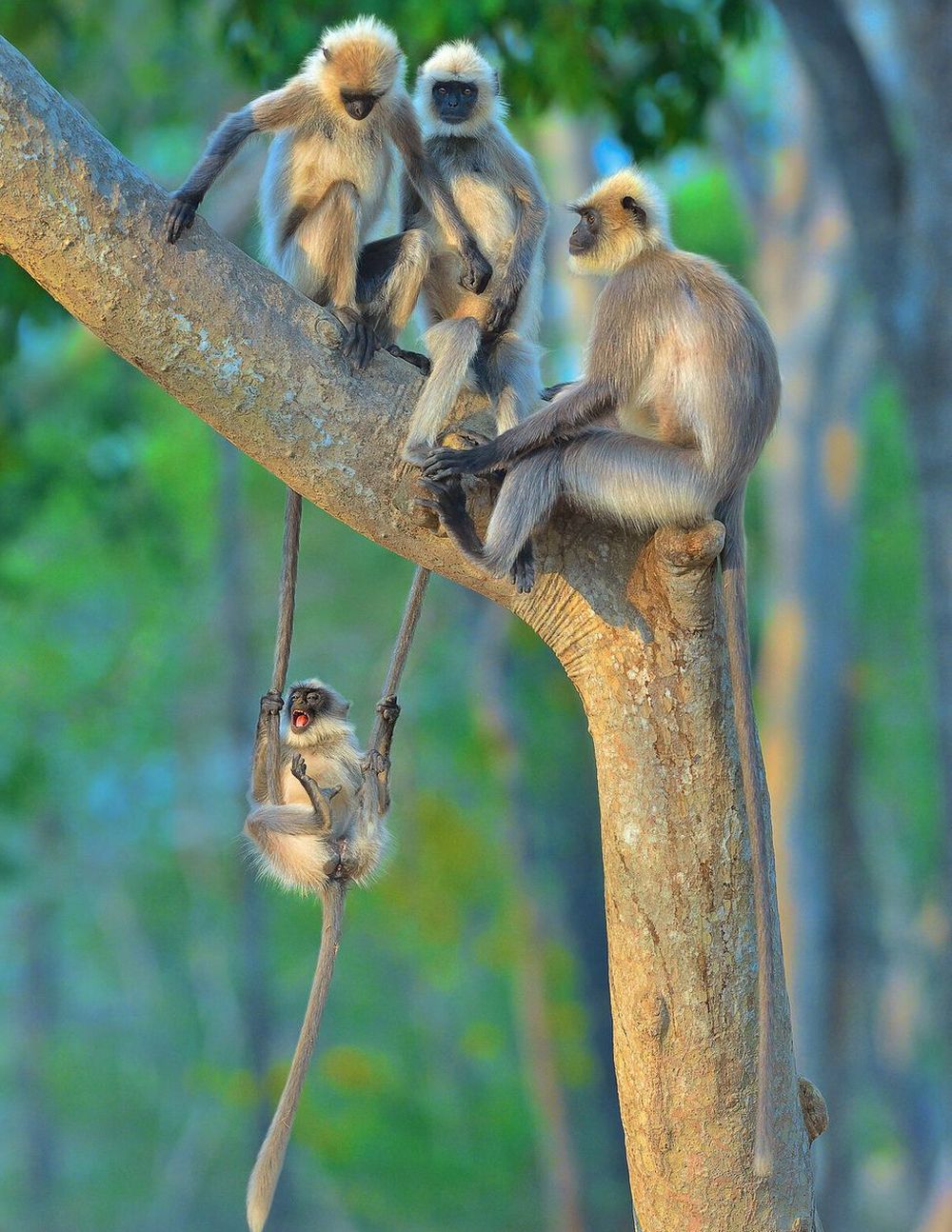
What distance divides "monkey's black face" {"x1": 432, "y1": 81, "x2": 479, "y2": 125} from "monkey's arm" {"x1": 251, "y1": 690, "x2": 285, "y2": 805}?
4.71 ft

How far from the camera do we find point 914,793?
22.1 m

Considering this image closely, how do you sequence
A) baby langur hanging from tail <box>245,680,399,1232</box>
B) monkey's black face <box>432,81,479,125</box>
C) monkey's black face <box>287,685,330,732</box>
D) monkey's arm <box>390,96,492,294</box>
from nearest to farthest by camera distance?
baby langur hanging from tail <box>245,680,399,1232</box> → monkey's arm <box>390,96,492,294</box> → monkey's black face <box>432,81,479,125</box> → monkey's black face <box>287,685,330,732</box>

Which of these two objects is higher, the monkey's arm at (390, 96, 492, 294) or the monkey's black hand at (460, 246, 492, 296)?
the monkey's arm at (390, 96, 492, 294)

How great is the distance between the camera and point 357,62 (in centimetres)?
351

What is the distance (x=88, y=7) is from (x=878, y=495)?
38.1 feet

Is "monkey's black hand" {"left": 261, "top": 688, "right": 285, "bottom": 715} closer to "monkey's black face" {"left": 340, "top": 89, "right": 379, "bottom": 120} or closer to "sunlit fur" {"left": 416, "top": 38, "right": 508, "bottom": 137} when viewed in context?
"monkey's black face" {"left": 340, "top": 89, "right": 379, "bottom": 120}

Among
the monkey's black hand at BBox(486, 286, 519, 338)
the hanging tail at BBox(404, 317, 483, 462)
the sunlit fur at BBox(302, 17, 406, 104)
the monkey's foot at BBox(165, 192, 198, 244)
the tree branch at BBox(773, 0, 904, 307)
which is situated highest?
the tree branch at BBox(773, 0, 904, 307)

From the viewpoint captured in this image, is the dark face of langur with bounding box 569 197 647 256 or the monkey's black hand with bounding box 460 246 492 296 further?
the monkey's black hand with bounding box 460 246 492 296

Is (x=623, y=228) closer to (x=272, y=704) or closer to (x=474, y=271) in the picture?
(x=474, y=271)

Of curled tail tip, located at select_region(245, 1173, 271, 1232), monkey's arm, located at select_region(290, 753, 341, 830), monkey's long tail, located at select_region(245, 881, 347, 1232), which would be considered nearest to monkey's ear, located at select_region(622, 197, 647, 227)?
monkey's arm, located at select_region(290, 753, 341, 830)

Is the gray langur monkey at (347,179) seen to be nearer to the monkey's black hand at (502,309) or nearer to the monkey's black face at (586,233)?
the monkey's black hand at (502,309)

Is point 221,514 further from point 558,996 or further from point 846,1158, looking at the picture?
point 846,1158

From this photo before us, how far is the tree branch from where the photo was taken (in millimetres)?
6262

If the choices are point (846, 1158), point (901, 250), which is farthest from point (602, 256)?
point (846, 1158)
